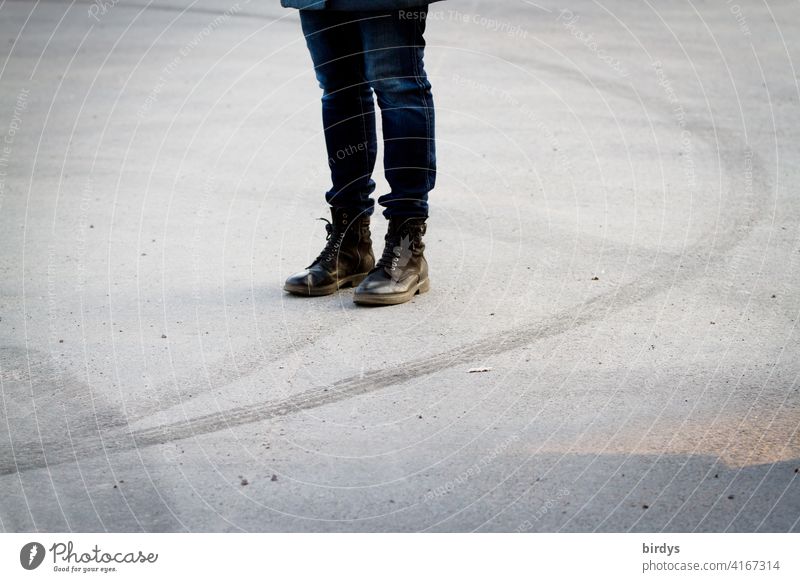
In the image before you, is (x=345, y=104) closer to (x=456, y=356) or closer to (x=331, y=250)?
(x=331, y=250)

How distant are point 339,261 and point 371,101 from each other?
2.09ft

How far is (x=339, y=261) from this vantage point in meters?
4.23

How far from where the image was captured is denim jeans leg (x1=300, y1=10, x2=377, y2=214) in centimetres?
408

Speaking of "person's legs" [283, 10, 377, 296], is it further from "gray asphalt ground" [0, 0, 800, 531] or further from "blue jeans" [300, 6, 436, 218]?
"gray asphalt ground" [0, 0, 800, 531]

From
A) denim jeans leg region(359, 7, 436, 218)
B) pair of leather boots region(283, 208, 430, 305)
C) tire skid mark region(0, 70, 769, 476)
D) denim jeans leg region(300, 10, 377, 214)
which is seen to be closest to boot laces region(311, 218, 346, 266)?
pair of leather boots region(283, 208, 430, 305)

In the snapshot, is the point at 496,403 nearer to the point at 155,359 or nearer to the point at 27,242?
the point at 155,359

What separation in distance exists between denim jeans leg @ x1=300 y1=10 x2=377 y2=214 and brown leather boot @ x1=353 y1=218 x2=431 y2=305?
0.21m

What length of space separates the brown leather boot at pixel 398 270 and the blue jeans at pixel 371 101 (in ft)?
0.22

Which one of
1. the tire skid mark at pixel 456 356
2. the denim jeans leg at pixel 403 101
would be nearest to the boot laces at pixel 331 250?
the denim jeans leg at pixel 403 101

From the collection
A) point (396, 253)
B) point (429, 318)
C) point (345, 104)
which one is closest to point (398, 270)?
point (396, 253)

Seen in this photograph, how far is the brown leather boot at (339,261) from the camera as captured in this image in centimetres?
416

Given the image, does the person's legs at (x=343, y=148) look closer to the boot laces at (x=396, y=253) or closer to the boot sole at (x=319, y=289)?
the boot sole at (x=319, y=289)

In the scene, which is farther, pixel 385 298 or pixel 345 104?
pixel 345 104
